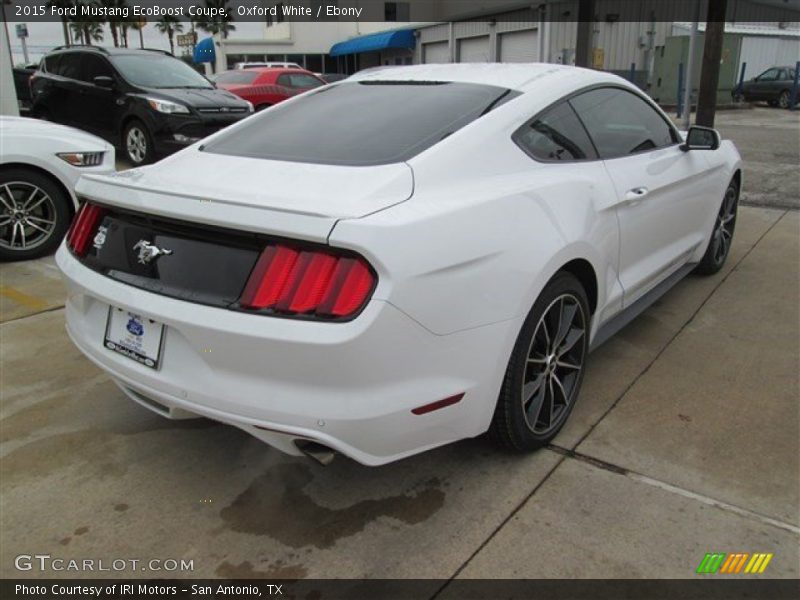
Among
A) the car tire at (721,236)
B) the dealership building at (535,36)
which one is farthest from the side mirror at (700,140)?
the dealership building at (535,36)

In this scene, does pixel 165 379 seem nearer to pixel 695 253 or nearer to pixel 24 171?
pixel 695 253

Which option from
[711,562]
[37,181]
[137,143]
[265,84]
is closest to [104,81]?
[137,143]

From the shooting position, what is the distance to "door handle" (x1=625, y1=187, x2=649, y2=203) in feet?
10.7

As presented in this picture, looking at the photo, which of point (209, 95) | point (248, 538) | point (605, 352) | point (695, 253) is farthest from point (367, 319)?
point (209, 95)

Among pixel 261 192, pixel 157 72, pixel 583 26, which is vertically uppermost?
pixel 583 26

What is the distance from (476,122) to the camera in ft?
8.95

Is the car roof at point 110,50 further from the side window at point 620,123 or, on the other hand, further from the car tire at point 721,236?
the car tire at point 721,236

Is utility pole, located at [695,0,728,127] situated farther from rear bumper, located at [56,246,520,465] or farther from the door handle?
rear bumper, located at [56,246,520,465]

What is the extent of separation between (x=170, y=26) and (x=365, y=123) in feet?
243

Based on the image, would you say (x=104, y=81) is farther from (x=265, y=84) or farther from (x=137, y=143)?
(x=265, y=84)

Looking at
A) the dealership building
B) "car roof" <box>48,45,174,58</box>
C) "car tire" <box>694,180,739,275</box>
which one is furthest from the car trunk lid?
the dealership building

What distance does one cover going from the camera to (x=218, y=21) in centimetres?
5309

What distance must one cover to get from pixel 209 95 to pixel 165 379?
810 cm

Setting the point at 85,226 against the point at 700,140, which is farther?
the point at 700,140
